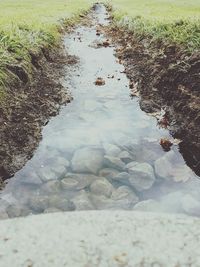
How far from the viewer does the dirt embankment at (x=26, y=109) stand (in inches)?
280

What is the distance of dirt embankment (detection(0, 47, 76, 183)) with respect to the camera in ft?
23.4

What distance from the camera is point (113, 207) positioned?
6.01 metres

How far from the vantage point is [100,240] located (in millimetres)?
4008

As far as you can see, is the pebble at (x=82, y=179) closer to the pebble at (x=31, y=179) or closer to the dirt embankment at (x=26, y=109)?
the pebble at (x=31, y=179)

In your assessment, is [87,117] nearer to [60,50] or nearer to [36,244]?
[36,244]

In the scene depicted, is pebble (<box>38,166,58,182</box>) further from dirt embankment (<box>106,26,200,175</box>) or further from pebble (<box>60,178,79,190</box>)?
dirt embankment (<box>106,26,200,175</box>)

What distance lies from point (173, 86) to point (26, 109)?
3.42 metres

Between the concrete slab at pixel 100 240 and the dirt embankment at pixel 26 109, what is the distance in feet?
8.27

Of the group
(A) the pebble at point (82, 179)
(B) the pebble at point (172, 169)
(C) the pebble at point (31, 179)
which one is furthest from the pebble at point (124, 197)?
(C) the pebble at point (31, 179)

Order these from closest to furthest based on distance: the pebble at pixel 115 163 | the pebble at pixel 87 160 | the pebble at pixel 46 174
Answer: the pebble at pixel 46 174 → the pebble at pixel 87 160 → the pebble at pixel 115 163

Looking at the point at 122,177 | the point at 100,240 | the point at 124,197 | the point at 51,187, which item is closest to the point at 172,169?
the point at 122,177

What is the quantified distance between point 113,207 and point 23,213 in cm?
128

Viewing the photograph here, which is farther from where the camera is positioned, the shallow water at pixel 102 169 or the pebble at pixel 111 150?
the pebble at pixel 111 150

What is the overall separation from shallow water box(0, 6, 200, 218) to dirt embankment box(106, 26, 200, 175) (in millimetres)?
273
